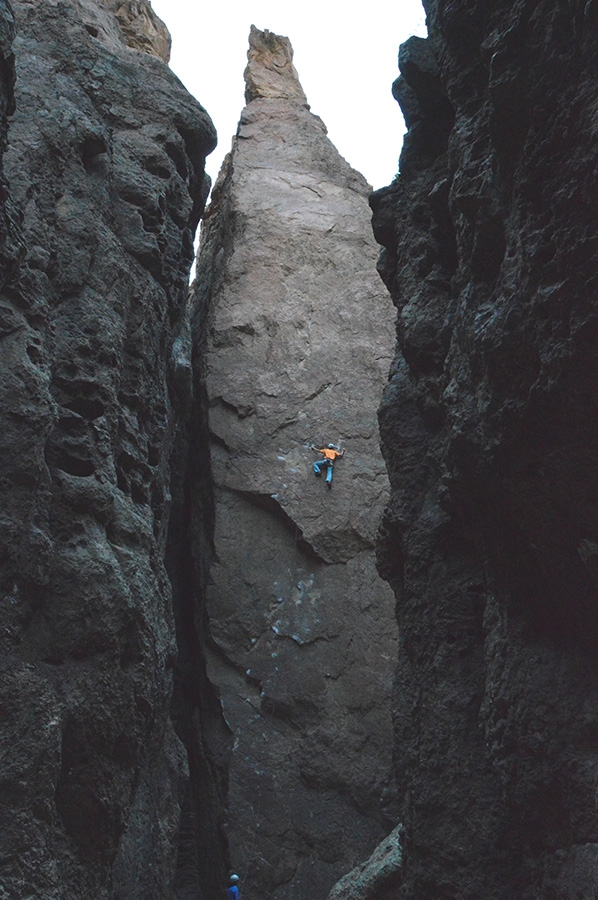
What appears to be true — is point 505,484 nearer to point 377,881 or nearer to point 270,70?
point 377,881

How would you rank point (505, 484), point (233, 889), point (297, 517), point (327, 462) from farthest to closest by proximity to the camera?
point (327, 462) < point (297, 517) < point (233, 889) < point (505, 484)

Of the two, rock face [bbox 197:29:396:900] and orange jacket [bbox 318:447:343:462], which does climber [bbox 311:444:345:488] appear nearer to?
orange jacket [bbox 318:447:343:462]

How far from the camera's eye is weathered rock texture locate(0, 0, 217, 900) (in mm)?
4859

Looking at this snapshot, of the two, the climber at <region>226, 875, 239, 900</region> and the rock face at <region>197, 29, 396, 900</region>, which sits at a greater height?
the rock face at <region>197, 29, 396, 900</region>

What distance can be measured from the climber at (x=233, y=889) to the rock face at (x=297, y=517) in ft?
0.86

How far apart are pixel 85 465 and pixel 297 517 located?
6.58 m

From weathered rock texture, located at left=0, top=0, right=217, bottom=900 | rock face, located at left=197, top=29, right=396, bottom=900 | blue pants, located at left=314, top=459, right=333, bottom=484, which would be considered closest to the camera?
weathered rock texture, located at left=0, top=0, right=217, bottom=900

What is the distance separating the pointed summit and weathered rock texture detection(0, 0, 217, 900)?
941 centimetres

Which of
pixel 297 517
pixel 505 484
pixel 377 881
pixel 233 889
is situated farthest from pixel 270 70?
pixel 505 484

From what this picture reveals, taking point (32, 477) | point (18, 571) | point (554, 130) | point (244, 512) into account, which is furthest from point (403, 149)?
point (244, 512)

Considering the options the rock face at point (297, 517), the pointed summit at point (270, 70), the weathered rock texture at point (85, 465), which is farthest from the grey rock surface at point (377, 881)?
the pointed summit at point (270, 70)

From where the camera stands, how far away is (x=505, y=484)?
13.2ft

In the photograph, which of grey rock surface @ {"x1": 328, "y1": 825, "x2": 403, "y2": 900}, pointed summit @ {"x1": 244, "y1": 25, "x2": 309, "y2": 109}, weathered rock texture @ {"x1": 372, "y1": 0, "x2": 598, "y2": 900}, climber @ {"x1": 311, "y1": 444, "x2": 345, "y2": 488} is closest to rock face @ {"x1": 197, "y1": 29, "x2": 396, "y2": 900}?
climber @ {"x1": 311, "y1": 444, "x2": 345, "y2": 488}

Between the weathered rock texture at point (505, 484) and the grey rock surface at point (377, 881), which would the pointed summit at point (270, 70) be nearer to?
the weathered rock texture at point (505, 484)
